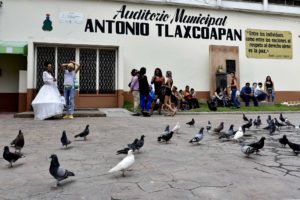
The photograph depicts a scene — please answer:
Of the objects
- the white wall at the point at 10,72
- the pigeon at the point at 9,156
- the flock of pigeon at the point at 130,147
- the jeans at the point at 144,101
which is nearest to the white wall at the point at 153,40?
the white wall at the point at 10,72

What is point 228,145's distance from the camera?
656 centimetres

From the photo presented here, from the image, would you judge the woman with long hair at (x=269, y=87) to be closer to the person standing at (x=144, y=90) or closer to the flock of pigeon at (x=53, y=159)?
the person standing at (x=144, y=90)

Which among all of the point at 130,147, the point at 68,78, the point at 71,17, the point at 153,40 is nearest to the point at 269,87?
the point at 153,40

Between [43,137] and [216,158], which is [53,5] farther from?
[216,158]

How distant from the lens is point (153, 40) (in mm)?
18141

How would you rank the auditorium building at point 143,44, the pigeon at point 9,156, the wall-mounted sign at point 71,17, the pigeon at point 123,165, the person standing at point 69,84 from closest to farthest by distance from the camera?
the pigeon at point 123,165, the pigeon at point 9,156, the person standing at point 69,84, the auditorium building at point 143,44, the wall-mounted sign at point 71,17

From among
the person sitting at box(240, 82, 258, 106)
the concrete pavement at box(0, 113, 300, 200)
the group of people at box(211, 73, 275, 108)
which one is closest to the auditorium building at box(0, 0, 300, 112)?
the group of people at box(211, 73, 275, 108)

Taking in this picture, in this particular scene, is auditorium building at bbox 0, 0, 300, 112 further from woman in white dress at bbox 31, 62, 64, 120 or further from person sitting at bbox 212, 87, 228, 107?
woman in white dress at bbox 31, 62, 64, 120

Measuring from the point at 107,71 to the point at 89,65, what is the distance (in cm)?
91

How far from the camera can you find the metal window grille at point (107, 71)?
16.2 metres

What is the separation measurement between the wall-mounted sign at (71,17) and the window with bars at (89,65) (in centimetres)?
192

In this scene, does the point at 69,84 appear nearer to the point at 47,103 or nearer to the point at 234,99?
the point at 47,103

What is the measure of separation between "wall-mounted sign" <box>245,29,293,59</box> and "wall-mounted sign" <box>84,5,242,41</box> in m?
0.87

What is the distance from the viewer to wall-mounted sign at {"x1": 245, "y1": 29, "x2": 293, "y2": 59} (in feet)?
65.4
